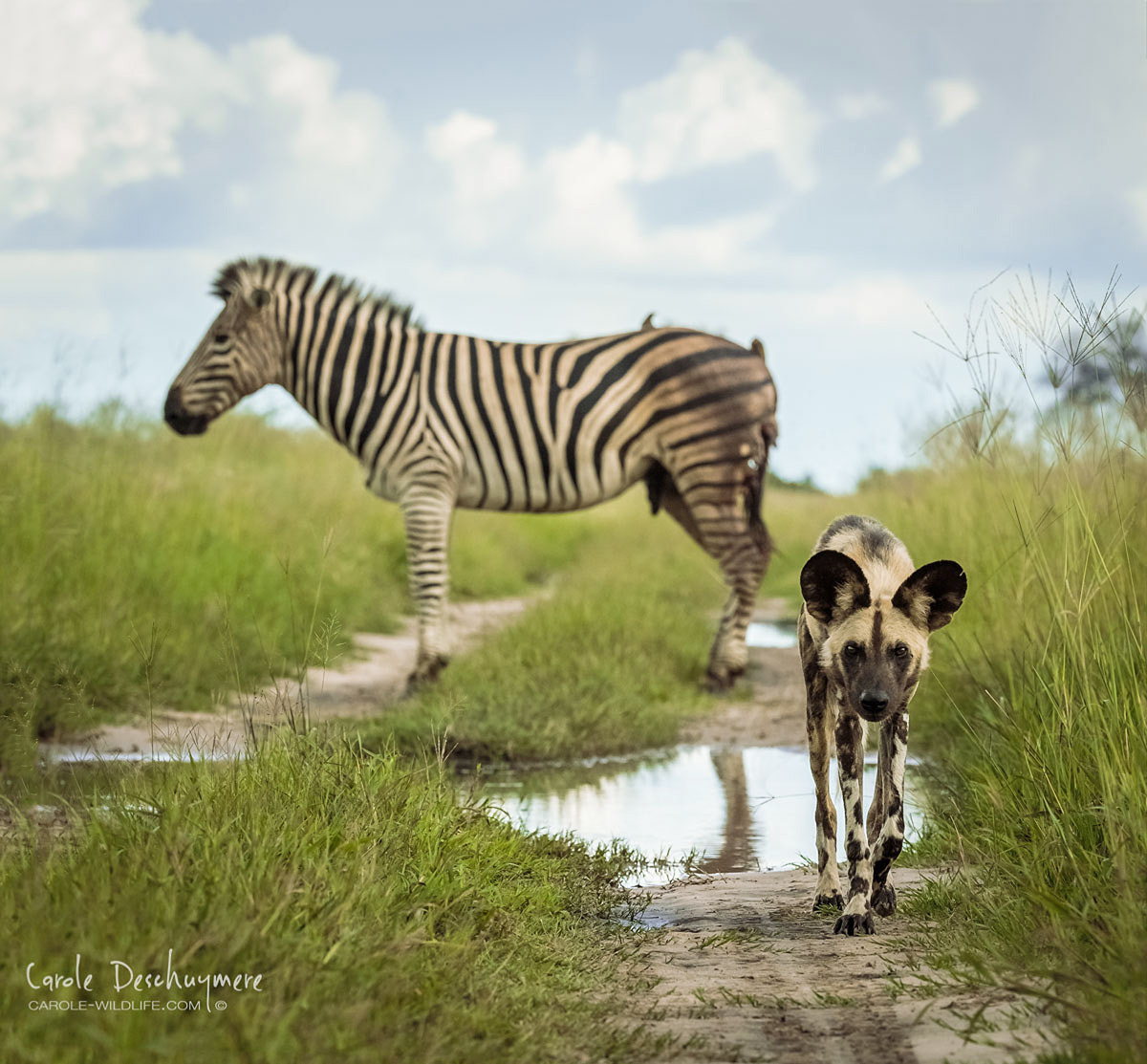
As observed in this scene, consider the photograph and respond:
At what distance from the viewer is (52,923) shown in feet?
9.23

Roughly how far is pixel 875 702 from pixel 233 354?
7102 mm

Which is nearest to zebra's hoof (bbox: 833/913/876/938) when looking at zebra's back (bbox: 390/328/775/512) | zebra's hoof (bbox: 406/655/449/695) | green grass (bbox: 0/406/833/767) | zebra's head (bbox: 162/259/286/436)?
green grass (bbox: 0/406/833/767)

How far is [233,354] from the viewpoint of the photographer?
991 centimetres

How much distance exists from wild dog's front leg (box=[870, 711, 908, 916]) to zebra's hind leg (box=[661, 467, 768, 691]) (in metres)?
5.35

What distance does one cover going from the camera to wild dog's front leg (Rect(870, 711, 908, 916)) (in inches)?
159

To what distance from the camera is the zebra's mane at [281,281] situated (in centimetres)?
1005

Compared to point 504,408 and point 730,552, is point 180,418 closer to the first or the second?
point 504,408

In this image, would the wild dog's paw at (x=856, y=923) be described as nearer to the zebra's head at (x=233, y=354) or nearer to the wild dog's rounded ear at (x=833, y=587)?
the wild dog's rounded ear at (x=833, y=587)

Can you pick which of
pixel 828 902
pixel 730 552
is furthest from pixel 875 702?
pixel 730 552

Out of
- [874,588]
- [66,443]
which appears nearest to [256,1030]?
[874,588]

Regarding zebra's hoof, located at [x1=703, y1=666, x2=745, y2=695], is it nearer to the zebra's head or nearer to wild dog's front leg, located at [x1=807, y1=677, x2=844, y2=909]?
the zebra's head

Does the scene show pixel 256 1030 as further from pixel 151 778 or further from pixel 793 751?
pixel 793 751

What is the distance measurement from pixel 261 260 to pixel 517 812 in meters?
5.79

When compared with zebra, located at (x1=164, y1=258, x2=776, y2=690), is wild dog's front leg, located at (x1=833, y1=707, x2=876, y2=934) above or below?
below
